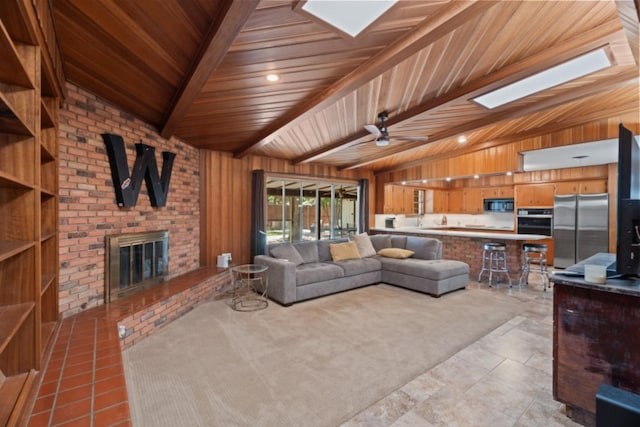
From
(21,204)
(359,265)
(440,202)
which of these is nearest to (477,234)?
(359,265)

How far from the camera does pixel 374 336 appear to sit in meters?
3.09

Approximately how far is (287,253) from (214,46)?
3406mm

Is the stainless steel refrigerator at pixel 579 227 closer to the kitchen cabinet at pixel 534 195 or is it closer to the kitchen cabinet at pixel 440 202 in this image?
the kitchen cabinet at pixel 534 195

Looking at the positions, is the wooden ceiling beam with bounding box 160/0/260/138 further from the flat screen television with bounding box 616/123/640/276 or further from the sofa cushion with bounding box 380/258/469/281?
the sofa cushion with bounding box 380/258/469/281

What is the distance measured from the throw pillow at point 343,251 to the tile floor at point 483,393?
2.66 metres

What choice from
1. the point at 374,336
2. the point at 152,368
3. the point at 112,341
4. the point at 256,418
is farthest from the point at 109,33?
the point at 374,336

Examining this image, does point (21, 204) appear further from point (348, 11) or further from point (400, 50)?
point (400, 50)

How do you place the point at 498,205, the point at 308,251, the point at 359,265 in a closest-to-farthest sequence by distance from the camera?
the point at 359,265 → the point at 308,251 → the point at 498,205

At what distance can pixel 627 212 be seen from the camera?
1.78 metres

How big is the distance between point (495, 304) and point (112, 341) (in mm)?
4651

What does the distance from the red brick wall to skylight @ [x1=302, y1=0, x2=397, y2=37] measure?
255 cm

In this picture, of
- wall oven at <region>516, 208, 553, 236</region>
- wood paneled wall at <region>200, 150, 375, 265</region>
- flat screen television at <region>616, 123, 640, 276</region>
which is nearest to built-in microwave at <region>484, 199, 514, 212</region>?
wall oven at <region>516, 208, 553, 236</region>

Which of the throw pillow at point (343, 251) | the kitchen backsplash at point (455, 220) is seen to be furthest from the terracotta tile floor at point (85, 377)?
the kitchen backsplash at point (455, 220)

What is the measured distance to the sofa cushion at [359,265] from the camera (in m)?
4.88
